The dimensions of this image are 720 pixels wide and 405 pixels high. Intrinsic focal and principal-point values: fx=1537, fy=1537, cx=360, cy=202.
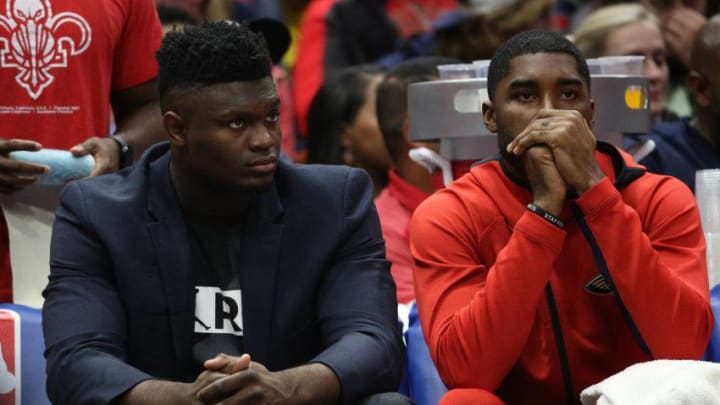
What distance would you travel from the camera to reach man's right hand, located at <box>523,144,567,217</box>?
374 centimetres

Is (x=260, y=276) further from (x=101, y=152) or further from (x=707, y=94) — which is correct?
(x=707, y=94)

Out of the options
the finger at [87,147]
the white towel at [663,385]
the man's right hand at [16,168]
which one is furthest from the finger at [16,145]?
the white towel at [663,385]

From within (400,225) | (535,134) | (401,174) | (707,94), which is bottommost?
(400,225)

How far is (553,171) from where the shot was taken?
3.76m

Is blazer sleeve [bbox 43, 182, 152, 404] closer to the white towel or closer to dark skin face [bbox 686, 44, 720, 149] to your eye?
the white towel

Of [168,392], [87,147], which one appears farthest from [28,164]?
[168,392]

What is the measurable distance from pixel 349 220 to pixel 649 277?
0.76m

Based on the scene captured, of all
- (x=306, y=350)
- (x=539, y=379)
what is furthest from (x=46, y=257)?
(x=539, y=379)

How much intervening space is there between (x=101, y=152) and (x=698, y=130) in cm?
230

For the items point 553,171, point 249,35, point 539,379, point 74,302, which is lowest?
point 539,379

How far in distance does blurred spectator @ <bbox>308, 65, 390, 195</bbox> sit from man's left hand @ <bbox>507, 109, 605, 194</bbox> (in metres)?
2.45

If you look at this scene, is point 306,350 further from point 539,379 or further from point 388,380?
point 539,379

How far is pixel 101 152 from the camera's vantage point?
4316mm

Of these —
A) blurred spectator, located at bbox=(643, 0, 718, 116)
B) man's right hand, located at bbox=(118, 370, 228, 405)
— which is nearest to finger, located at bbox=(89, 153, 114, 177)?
man's right hand, located at bbox=(118, 370, 228, 405)
